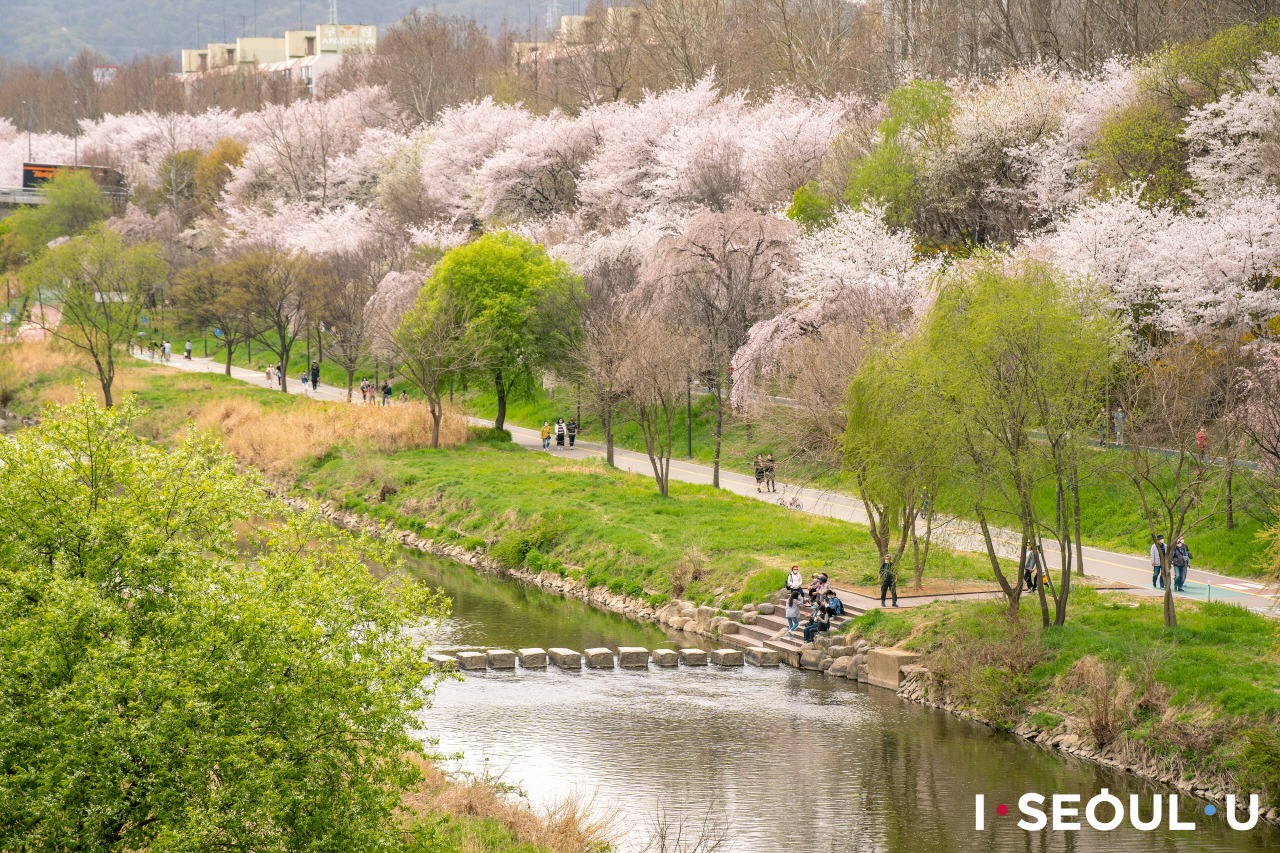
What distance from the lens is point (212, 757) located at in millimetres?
13992

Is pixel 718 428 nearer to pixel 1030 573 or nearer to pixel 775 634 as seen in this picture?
pixel 775 634

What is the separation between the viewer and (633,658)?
1255 inches

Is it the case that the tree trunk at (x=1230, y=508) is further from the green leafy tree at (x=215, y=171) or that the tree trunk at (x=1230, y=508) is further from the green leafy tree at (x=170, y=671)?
the green leafy tree at (x=215, y=171)

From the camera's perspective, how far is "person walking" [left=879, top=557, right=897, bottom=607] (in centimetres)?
3284

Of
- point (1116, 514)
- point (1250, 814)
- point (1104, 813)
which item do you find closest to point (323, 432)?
point (1116, 514)

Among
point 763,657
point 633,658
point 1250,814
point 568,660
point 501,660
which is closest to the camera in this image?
point 1250,814

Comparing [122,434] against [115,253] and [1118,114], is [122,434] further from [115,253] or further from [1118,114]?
[115,253]

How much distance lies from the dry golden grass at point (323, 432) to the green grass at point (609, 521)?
1438 millimetres

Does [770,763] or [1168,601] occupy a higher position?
[1168,601]

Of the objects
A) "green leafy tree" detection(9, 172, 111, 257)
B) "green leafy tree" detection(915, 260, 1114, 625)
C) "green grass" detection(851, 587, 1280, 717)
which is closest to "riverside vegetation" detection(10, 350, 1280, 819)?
"green grass" detection(851, 587, 1280, 717)

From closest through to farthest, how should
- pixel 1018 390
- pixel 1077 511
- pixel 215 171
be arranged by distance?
pixel 1018 390, pixel 1077 511, pixel 215 171

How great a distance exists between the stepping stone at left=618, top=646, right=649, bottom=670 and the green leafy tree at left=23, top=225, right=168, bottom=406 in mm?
38135

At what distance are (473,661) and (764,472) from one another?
54.2 feet

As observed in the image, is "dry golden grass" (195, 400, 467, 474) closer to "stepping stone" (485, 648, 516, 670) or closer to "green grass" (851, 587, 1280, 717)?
"stepping stone" (485, 648, 516, 670)
